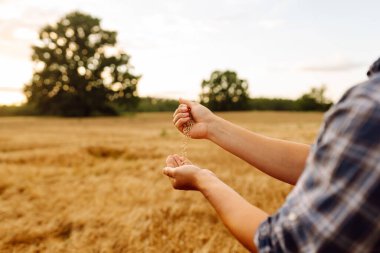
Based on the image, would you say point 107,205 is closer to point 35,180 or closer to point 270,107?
point 35,180

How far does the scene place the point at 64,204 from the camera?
3014 millimetres

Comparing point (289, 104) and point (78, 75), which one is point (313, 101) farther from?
point (78, 75)

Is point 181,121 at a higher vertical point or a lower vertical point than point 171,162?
higher

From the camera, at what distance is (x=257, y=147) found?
1456mm

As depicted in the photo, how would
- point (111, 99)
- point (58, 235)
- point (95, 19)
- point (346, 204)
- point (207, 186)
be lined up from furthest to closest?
point (95, 19) < point (111, 99) < point (58, 235) < point (207, 186) < point (346, 204)

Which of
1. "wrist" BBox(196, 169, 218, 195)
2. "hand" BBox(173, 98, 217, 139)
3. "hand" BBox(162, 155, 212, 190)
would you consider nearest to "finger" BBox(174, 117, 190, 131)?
"hand" BBox(173, 98, 217, 139)

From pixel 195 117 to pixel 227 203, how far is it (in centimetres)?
63

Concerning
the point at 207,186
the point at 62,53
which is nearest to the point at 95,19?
the point at 62,53

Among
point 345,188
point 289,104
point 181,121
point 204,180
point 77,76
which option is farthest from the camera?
point 289,104

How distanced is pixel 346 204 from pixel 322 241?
0.09 meters

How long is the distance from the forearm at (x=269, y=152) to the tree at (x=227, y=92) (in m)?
48.2

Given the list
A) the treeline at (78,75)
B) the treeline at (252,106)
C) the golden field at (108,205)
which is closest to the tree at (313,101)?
the treeline at (252,106)

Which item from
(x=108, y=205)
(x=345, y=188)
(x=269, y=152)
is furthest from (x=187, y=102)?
(x=108, y=205)

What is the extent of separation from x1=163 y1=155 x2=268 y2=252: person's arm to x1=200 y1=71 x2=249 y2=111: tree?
48.4 meters
